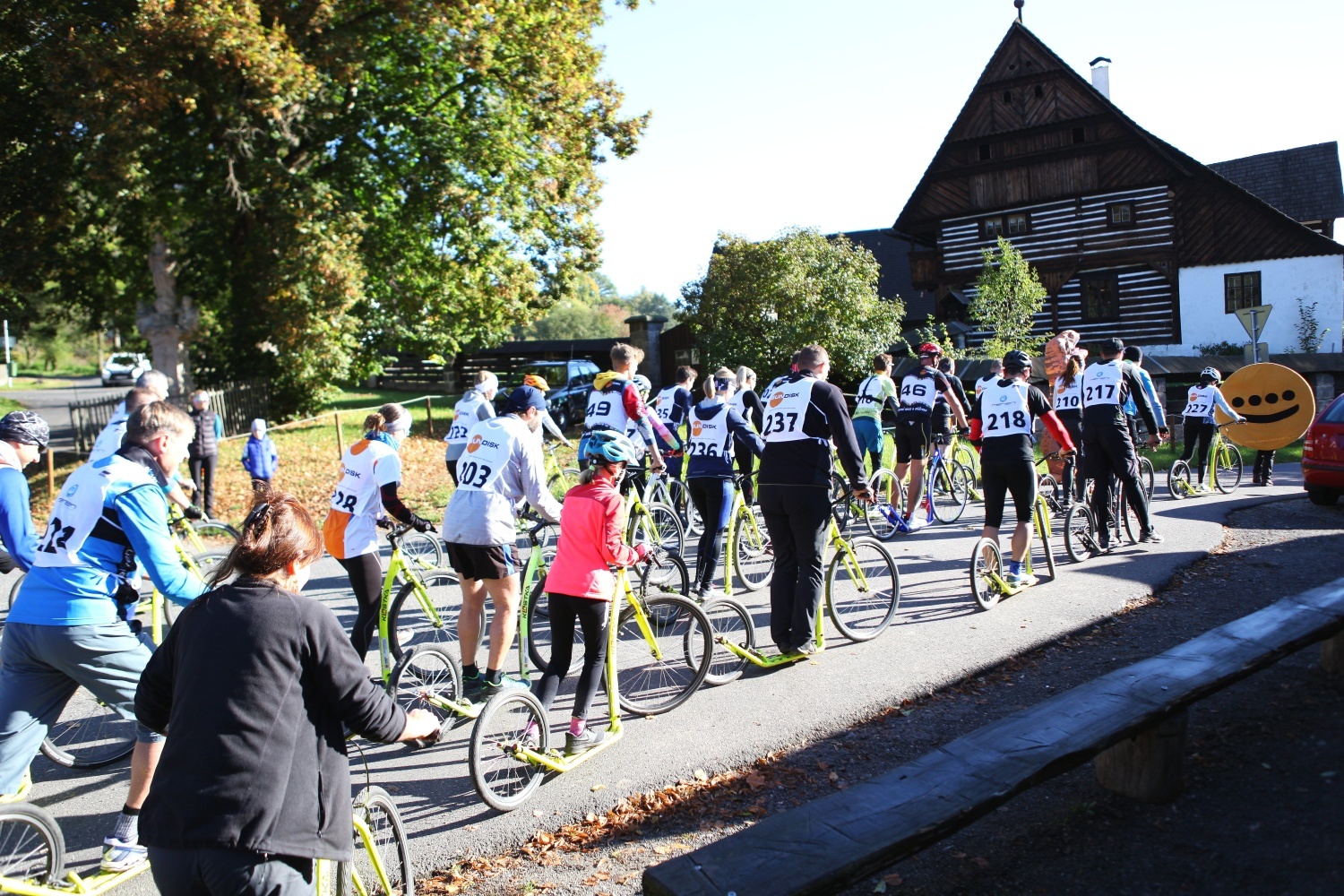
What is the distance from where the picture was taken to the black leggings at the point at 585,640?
4.73 meters

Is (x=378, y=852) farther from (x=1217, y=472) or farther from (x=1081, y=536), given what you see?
(x=1217, y=472)

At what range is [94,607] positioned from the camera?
3850 millimetres

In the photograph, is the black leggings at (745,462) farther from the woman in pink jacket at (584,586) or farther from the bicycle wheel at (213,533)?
the bicycle wheel at (213,533)

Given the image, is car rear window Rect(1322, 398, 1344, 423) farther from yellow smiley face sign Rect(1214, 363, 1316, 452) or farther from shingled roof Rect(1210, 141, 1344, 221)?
shingled roof Rect(1210, 141, 1344, 221)

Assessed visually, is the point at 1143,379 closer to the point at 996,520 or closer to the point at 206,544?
the point at 996,520

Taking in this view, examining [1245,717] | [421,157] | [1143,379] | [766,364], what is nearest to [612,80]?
[421,157]

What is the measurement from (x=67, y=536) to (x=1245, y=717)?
593cm

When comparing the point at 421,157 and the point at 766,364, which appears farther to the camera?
the point at 766,364

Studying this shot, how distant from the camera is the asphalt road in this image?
14.5 ft

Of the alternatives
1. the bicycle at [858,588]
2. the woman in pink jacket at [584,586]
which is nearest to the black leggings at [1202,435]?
the bicycle at [858,588]

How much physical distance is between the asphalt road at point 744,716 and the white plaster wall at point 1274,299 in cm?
2784

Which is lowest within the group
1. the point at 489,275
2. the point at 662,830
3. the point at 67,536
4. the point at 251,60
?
the point at 662,830

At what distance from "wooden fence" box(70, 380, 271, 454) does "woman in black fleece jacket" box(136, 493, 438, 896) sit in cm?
1937

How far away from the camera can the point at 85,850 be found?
4.23 meters
